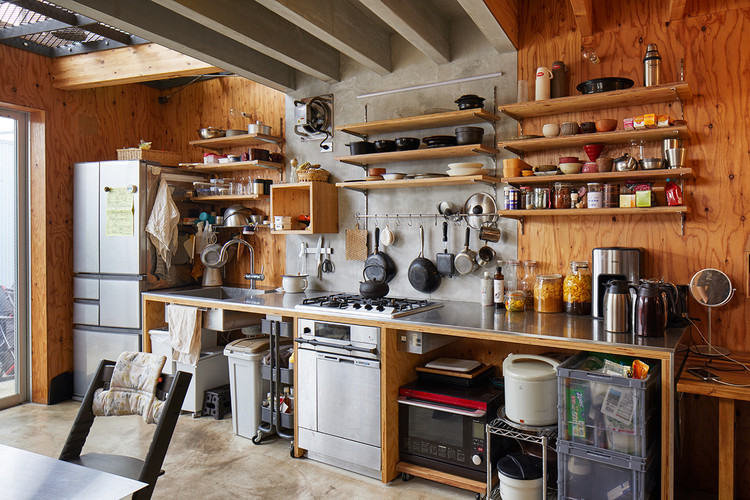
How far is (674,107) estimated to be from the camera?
279 cm

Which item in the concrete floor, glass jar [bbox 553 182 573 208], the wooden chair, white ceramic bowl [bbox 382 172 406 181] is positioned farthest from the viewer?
white ceramic bowl [bbox 382 172 406 181]

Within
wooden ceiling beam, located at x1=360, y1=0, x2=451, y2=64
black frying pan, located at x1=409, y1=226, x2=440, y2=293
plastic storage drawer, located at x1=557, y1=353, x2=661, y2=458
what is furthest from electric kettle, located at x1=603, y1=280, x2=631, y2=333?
wooden ceiling beam, located at x1=360, y1=0, x2=451, y2=64

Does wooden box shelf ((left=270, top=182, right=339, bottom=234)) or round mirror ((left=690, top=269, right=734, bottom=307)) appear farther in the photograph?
wooden box shelf ((left=270, top=182, right=339, bottom=234))

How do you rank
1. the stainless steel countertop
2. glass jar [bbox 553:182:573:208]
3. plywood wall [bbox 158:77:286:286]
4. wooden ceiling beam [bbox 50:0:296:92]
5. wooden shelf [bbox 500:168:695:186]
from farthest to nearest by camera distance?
plywood wall [bbox 158:77:286:286] → glass jar [bbox 553:182:573:208] → wooden ceiling beam [bbox 50:0:296:92] → wooden shelf [bbox 500:168:695:186] → the stainless steel countertop

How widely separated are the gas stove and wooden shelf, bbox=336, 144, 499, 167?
0.92 meters

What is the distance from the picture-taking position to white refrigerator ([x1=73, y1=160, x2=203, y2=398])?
4.13 m

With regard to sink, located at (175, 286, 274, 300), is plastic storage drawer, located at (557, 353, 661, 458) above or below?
below

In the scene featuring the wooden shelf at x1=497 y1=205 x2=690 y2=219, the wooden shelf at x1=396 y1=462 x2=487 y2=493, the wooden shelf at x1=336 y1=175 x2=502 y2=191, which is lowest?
the wooden shelf at x1=396 y1=462 x2=487 y2=493

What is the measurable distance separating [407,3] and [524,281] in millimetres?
1723

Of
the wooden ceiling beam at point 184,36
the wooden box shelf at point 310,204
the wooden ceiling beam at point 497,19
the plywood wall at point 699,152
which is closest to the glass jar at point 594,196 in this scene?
the plywood wall at point 699,152

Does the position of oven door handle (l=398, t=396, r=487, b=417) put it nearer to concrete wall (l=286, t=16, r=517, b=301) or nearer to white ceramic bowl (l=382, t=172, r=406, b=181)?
concrete wall (l=286, t=16, r=517, b=301)

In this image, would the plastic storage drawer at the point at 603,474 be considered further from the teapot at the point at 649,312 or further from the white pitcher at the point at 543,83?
the white pitcher at the point at 543,83

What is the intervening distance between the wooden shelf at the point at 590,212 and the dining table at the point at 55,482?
2304mm

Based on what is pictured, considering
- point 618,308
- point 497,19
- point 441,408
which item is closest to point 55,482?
point 441,408
